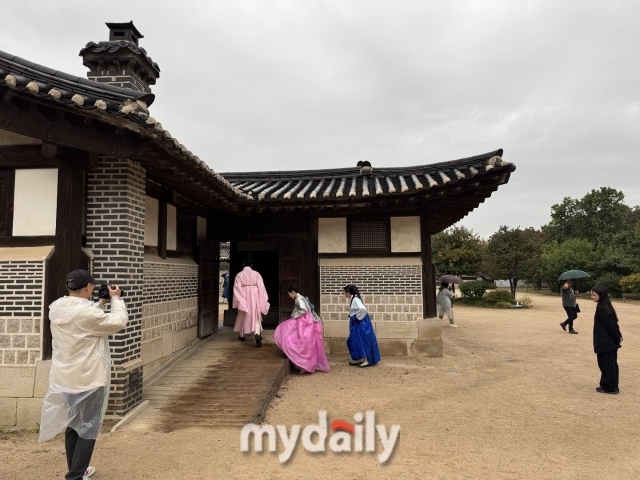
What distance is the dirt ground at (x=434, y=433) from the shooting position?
12.1 ft

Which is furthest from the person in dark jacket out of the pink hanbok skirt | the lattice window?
the pink hanbok skirt

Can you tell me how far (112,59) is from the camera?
661 centimetres

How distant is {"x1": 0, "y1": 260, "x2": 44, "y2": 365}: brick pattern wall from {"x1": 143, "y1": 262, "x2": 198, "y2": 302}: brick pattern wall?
4.59 feet

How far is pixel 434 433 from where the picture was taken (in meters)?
4.62

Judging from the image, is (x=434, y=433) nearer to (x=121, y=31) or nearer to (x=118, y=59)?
(x=118, y=59)

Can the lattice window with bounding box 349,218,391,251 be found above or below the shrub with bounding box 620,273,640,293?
above

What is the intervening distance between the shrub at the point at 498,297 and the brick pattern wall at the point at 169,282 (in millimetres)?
19298

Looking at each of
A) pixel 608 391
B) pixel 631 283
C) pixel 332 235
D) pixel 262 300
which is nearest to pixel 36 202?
pixel 262 300

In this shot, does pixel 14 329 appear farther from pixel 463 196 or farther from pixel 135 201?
pixel 463 196

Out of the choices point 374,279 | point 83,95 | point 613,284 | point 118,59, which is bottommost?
point 613,284

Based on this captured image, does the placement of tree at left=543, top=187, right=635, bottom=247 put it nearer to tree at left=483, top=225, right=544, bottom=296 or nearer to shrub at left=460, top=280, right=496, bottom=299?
tree at left=483, top=225, right=544, bottom=296

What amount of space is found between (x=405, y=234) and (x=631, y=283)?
24.8 meters

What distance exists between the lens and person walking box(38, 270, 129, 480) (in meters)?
3.14

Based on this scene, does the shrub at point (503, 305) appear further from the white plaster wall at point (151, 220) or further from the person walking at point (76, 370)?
the person walking at point (76, 370)
